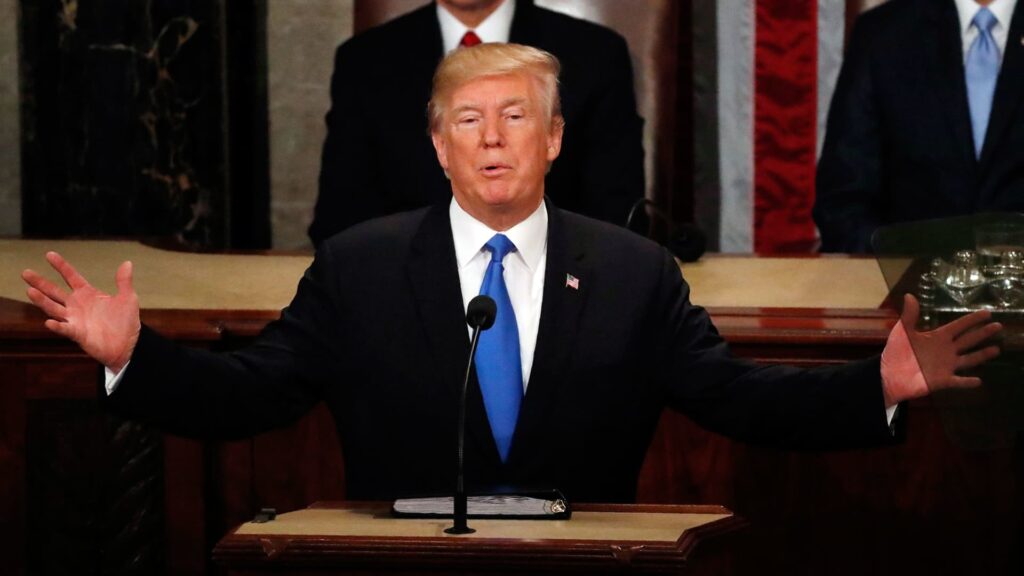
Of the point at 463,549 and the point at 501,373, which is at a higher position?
the point at 501,373

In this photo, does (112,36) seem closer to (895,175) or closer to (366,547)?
(895,175)

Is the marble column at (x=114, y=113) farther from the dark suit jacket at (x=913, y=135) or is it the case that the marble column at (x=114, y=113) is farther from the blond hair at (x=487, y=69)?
the blond hair at (x=487, y=69)

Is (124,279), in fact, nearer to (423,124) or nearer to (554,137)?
(554,137)

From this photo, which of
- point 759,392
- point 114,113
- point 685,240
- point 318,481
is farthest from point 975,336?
point 114,113

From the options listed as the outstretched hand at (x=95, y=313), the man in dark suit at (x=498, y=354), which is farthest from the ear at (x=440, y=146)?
the outstretched hand at (x=95, y=313)

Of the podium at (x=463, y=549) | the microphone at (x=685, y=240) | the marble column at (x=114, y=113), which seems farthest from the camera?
the marble column at (x=114, y=113)

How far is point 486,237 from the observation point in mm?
2656

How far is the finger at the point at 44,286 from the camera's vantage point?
2281 mm

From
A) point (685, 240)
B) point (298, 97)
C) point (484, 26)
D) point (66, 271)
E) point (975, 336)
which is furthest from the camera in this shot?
point (298, 97)

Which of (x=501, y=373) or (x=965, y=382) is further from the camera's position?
(x=501, y=373)

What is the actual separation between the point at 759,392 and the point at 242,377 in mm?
734

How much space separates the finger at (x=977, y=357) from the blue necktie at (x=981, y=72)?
198 centimetres

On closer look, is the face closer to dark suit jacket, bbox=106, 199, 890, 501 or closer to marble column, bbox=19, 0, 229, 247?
dark suit jacket, bbox=106, 199, 890, 501

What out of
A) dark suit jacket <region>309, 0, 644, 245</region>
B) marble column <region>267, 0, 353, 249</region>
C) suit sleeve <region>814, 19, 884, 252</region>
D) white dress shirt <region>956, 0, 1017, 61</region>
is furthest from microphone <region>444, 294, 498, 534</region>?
marble column <region>267, 0, 353, 249</region>
